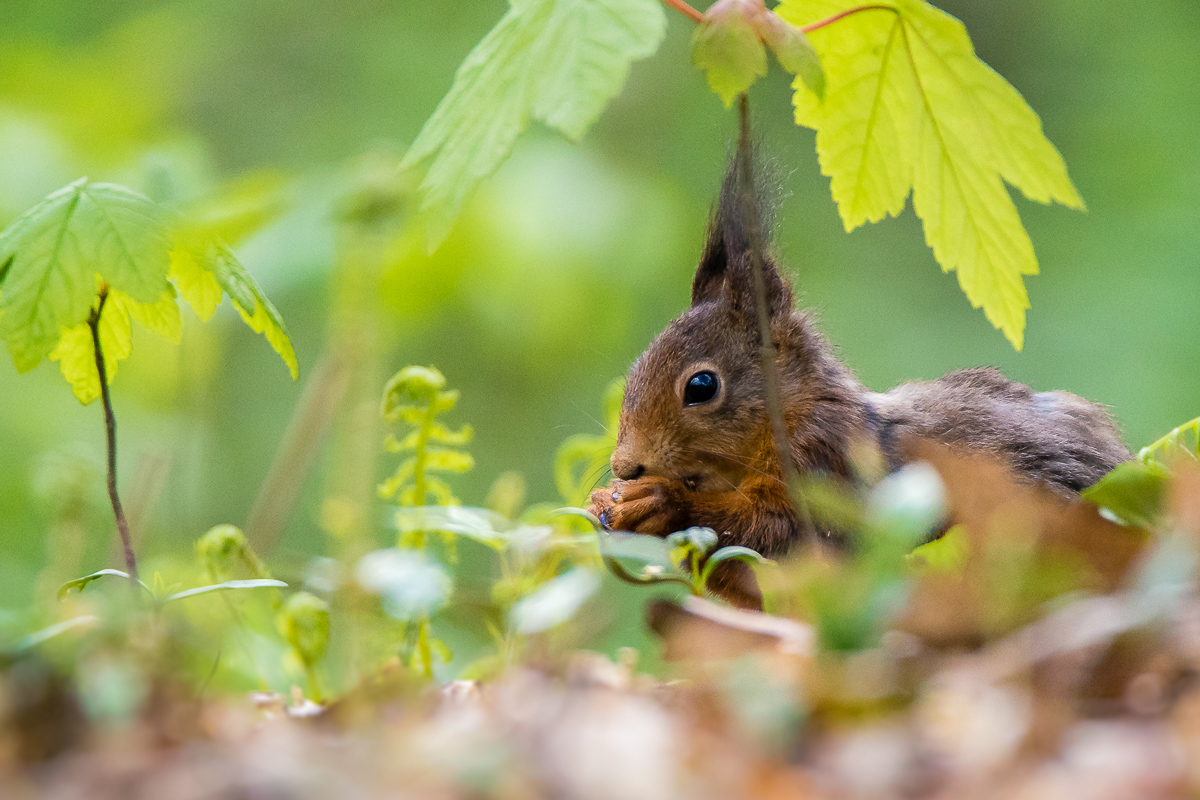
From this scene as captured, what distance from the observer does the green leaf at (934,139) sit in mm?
890

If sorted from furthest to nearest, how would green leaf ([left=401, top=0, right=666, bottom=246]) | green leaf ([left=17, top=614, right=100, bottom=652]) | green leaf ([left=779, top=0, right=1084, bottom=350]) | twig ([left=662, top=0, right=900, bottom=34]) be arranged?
green leaf ([left=779, top=0, right=1084, bottom=350]) < twig ([left=662, top=0, right=900, bottom=34]) < green leaf ([left=401, top=0, right=666, bottom=246]) < green leaf ([left=17, top=614, right=100, bottom=652])

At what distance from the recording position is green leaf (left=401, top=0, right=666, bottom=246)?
0.67 meters

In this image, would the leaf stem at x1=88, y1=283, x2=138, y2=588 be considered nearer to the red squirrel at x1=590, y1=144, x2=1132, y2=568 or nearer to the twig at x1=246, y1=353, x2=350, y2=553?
the twig at x1=246, y1=353, x2=350, y2=553

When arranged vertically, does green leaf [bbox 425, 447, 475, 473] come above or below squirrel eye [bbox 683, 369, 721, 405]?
above

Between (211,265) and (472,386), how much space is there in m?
2.63

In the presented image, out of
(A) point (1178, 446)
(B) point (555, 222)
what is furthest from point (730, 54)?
(B) point (555, 222)

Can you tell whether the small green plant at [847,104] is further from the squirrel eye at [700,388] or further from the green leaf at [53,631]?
the squirrel eye at [700,388]

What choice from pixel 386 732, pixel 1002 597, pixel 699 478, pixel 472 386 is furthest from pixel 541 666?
pixel 472 386

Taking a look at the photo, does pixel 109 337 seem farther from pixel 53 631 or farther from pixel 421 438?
pixel 53 631

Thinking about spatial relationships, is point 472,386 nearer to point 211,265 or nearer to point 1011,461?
point 1011,461

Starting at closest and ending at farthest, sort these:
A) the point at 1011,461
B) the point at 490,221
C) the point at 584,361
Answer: the point at 1011,461, the point at 490,221, the point at 584,361

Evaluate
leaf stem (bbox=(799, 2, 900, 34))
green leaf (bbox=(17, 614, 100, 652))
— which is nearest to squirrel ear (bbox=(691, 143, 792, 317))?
leaf stem (bbox=(799, 2, 900, 34))

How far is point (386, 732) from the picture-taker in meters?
0.51

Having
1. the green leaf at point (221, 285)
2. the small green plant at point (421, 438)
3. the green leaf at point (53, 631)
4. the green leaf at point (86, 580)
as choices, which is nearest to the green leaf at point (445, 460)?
the small green plant at point (421, 438)
